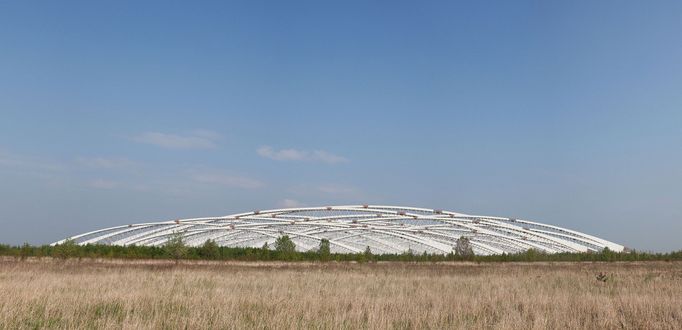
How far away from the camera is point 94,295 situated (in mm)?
12938

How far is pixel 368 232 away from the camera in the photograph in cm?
6334

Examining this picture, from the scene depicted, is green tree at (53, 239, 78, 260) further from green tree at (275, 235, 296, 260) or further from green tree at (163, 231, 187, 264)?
green tree at (275, 235, 296, 260)

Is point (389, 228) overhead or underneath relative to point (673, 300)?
overhead

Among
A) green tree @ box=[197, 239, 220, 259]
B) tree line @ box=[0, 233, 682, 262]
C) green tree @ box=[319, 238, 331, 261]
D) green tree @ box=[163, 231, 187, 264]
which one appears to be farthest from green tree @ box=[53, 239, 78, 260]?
green tree @ box=[319, 238, 331, 261]

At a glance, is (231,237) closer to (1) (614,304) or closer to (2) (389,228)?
(2) (389,228)

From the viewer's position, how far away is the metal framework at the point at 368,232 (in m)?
61.8

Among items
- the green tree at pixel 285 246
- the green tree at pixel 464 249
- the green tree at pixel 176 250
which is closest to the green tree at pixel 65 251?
the green tree at pixel 176 250

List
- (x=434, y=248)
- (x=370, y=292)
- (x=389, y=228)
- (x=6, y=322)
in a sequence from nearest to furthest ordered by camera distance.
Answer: (x=6, y=322) < (x=370, y=292) < (x=434, y=248) < (x=389, y=228)

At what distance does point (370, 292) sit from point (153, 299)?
6.17 meters

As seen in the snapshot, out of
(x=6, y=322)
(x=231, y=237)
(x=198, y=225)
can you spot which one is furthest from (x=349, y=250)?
(x=6, y=322)

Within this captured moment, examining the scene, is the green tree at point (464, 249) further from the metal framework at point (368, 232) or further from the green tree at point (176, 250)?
the green tree at point (176, 250)

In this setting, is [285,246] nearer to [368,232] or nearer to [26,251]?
[368,232]

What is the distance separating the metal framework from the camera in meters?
61.8

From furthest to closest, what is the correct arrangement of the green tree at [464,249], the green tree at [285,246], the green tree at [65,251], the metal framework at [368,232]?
the metal framework at [368,232] < the green tree at [285,246] < the green tree at [464,249] < the green tree at [65,251]
